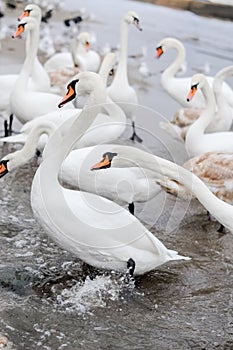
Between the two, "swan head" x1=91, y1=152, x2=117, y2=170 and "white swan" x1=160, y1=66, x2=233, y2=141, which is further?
"white swan" x1=160, y1=66, x2=233, y2=141

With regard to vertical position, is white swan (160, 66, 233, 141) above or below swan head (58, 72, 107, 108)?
below

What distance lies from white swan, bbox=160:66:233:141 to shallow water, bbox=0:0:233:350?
75.0 inches

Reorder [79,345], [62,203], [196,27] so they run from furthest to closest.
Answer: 1. [196,27]
2. [62,203]
3. [79,345]

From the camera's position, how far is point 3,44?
14805 mm

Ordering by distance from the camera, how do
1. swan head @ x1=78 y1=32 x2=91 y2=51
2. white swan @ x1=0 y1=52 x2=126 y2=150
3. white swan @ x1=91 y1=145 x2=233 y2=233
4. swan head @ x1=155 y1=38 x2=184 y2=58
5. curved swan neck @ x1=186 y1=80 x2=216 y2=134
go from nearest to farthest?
white swan @ x1=91 y1=145 x2=233 y2=233 → white swan @ x1=0 y1=52 x2=126 y2=150 → curved swan neck @ x1=186 y1=80 x2=216 y2=134 → swan head @ x1=155 y1=38 x2=184 y2=58 → swan head @ x1=78 y1=32 x2=91 y2=51

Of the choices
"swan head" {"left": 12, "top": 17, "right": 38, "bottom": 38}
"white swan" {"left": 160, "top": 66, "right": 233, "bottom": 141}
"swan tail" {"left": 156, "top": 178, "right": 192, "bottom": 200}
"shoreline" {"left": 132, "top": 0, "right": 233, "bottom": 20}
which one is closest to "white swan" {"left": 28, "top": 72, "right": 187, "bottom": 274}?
"swan tail" {"left": 156, "top": 178, "right": 192, "bottom": 200}

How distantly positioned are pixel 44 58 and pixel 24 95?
253 inches

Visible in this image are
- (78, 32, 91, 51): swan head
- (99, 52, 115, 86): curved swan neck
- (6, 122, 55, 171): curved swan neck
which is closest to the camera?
(6, 122, 55, 171): curved swan neck

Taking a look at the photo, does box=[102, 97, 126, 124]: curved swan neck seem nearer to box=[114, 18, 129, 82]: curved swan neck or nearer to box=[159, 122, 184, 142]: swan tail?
box=[159, 122, 184, 142]: swan tail

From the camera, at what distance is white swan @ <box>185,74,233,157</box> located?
7156mm

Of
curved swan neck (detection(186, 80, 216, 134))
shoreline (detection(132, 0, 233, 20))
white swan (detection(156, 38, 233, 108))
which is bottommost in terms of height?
shoreline (detection(132, 0, 233, 20))

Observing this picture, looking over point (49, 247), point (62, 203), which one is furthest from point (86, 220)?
point (49, 247)

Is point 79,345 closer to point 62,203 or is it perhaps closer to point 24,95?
point 62,203

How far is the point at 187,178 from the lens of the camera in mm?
4559
